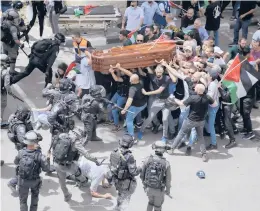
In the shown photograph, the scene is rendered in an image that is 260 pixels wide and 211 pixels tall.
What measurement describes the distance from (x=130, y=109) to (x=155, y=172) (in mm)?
2765

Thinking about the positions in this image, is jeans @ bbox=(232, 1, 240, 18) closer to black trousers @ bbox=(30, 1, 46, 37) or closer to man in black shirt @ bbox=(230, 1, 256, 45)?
man in black shirt @ bbox=(230, 1, 256, 45)

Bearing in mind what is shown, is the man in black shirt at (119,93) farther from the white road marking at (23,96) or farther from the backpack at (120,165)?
the backpack at (120,165)

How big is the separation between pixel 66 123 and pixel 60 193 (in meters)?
1.09

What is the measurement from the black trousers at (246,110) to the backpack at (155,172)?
3361 millimetres

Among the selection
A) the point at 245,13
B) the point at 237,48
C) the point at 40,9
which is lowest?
the point at 237,48

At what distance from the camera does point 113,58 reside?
955cm

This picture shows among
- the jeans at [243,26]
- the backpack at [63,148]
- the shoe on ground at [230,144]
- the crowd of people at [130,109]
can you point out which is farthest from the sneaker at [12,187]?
the jeans at [243,26]

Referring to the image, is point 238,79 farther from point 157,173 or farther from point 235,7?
point 235,7

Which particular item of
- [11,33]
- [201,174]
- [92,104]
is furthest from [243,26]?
[92,104]

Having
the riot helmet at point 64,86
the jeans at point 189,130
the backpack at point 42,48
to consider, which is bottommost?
the jeans at point 189,130

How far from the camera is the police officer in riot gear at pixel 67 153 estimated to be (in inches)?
296

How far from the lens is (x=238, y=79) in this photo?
31.9 feet

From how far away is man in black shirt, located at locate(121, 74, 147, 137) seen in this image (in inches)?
371

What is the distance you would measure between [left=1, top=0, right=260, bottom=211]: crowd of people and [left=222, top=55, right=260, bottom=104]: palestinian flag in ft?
0.21
